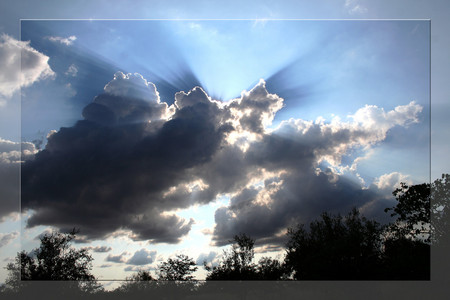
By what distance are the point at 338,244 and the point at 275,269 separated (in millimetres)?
18018

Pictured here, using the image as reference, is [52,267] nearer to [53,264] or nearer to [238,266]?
[53,264]

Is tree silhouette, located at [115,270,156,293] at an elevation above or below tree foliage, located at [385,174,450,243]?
below

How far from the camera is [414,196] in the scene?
36.0 meters

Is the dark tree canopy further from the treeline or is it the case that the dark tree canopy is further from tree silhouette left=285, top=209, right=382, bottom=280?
tree silhouette left=285, top=209, right=382, bottom=280

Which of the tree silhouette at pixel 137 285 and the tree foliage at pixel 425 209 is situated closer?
the tree foliage at pixel 425 209

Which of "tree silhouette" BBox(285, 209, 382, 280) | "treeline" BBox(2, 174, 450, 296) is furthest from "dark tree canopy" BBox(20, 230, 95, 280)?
"tree silhouette" BBox(285, 209, 382, 280)

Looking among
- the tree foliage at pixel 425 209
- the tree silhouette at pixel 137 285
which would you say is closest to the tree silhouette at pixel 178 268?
the tree silhouette at pixel 137 285

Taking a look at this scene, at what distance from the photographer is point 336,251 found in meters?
41.9

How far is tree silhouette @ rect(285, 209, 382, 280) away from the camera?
42.5m

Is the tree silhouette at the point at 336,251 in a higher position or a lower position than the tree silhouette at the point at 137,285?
higher

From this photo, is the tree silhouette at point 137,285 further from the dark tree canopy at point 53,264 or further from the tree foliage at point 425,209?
the tree foliage at point 425,209

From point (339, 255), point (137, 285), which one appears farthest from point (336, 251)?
point (137, 285)

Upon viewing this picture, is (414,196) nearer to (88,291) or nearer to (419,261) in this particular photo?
(419,261)

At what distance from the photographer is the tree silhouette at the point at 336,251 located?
139ft
